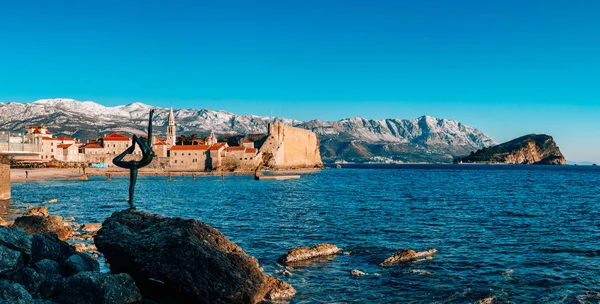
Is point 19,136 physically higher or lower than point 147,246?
higher

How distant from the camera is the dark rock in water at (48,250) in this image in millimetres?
12586

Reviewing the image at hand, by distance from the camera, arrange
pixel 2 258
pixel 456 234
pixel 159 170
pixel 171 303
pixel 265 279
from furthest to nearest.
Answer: pixel 159 170 < pixel 456 234 < pixel 265 279 < pixel 171 303 < pixel 2 258

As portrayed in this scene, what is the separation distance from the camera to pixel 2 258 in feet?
33.0

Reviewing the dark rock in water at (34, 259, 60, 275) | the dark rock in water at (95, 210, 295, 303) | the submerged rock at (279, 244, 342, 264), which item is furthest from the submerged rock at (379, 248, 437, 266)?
the dark rock in water at (34, 259, 60, 275)

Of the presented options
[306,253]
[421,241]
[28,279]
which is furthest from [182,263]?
[421,241]

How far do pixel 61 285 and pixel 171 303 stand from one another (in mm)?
2541

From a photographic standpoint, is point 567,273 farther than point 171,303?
Yes

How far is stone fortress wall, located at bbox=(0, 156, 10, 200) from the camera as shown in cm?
3193

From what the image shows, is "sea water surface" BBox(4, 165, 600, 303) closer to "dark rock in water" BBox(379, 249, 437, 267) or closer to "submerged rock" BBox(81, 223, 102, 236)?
"dark rock in water" BBox(379, 249, 437, 267)

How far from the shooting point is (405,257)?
1773 cm

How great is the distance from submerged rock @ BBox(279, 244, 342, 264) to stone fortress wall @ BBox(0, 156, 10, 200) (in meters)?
24.2

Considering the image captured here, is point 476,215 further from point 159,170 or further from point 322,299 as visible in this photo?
point 159,170

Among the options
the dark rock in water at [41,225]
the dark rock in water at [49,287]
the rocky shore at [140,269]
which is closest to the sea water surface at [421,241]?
the rocky shore at [140,269]

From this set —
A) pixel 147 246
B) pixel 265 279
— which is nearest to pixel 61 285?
pixel 147 246
